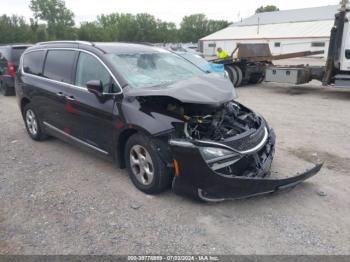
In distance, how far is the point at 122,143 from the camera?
14.0 feet

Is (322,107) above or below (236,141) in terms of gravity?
below

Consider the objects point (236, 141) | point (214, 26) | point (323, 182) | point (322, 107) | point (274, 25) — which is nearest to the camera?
point (236, 141)

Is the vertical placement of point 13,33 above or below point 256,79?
above

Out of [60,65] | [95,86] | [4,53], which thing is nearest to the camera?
[95,86]

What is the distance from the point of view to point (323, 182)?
441cm

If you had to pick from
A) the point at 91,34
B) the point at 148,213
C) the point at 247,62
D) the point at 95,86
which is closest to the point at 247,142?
the point at 148,213

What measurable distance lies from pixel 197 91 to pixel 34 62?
11.8ft

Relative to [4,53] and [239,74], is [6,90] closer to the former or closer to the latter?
[4,53]

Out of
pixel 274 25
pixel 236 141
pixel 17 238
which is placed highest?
pixel 274 25

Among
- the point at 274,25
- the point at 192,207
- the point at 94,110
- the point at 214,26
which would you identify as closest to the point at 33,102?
the point at 94,110

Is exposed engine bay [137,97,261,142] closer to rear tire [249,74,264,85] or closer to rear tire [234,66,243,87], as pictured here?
rear tire [234,66,243,87]

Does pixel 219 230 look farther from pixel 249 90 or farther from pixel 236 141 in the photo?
pixel 249 90

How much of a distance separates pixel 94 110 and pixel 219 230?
2.25 m

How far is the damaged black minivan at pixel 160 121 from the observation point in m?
3.54
